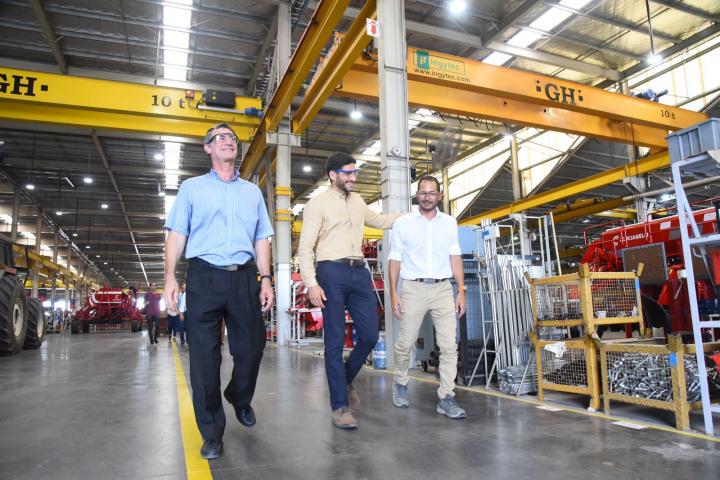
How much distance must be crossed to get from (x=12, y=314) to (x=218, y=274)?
758cm

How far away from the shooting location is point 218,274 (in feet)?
8.23

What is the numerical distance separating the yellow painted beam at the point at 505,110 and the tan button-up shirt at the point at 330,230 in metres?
6.57

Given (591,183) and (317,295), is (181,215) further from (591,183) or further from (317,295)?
(591,183)

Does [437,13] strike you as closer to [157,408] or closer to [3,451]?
[157,408]

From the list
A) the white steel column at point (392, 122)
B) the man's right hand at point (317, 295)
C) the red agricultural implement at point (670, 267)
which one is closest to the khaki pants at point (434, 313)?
the man's right hand at point (317, 295)

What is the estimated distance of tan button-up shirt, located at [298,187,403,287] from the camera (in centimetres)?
320

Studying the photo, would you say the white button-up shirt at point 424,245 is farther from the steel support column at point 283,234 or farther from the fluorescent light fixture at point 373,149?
the fluorescent light fixture at point 373,149

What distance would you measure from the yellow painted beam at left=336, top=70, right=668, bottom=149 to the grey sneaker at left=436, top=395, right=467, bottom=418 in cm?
729

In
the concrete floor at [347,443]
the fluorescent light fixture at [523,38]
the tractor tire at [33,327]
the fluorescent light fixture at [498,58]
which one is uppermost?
the fluorescent light fixture at [523,38]

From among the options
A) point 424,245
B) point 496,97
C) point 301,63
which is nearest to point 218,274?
point 424,245

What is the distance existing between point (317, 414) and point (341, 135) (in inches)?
639

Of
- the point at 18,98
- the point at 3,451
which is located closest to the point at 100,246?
the point at 18,98

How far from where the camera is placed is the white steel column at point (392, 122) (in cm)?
610

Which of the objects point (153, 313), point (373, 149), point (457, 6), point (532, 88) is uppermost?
point (457, 6)
